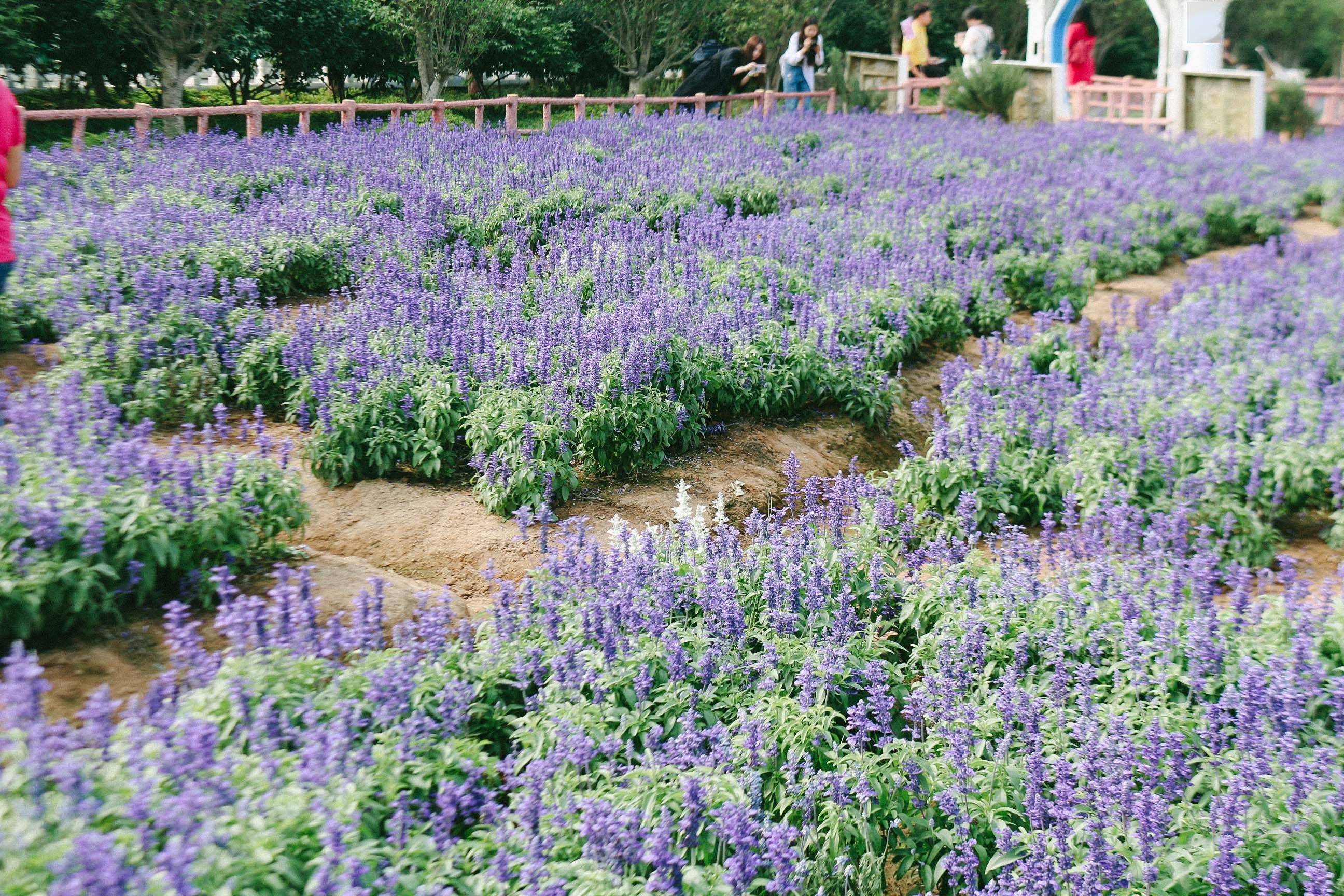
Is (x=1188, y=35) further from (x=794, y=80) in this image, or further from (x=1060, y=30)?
(x=794, y=80)

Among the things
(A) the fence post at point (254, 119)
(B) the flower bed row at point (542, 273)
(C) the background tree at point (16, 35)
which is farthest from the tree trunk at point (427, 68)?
(A) the fence post at point (254, 119)

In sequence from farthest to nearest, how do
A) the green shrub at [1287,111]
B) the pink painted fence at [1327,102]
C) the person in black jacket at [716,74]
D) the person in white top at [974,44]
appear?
1. the pink painted fence at [1327,102]
2. the green shrub at [1287,111]
3. the person in white top at [974,44]
4. the person in black jacket at [716,74]

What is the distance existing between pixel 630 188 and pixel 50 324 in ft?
19.2

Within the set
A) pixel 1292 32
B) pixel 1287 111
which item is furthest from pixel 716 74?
pixel 1292 32

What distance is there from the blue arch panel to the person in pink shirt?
25649 mm

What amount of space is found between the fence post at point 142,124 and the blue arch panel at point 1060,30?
21.4 meters

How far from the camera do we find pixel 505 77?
32625 mm

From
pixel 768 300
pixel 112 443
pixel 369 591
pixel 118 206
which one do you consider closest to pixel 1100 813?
pixel 369 591

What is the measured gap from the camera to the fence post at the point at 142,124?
42.3ft

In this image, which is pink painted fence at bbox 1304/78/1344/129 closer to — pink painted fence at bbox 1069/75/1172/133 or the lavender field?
pink painted fence at bbox 1069/75/1172/133

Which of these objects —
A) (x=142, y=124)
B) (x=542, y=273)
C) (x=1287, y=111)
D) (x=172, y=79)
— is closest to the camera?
(x=542, y=273)

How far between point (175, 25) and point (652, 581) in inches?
689

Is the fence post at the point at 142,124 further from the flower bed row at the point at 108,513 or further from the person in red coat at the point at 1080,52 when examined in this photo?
the person in red coat at the point at 1080,52

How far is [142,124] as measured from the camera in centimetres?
1313
